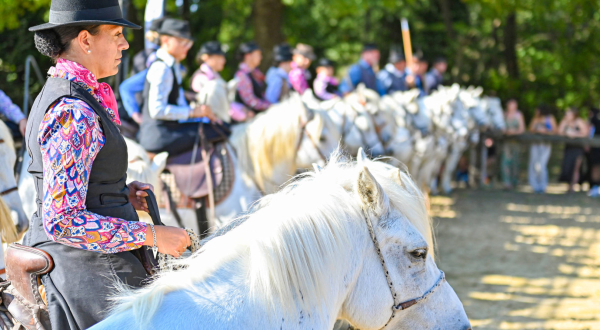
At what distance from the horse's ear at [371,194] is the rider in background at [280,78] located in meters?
5.79

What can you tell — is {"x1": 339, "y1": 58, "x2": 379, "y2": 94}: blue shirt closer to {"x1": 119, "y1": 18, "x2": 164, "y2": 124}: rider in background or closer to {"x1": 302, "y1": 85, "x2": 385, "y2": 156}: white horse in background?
{"x1": 302, "y1": 85, "x2": 385, "y2": 156}: white horse in background

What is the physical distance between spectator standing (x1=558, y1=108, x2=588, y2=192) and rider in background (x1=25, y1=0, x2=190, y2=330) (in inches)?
555

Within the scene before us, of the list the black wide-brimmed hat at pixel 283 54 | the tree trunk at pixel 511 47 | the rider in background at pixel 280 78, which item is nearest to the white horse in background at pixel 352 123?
the rider in background at pixel 280 78

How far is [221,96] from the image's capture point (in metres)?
5.18

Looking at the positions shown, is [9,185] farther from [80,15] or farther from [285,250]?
[285,250]

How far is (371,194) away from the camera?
5.79 ft

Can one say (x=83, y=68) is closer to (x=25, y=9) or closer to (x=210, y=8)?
(x=25, y=9)

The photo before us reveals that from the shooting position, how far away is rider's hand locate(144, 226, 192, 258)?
1665 mm

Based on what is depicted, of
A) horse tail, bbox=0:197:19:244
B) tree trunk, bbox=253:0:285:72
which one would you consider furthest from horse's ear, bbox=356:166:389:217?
tree trunk, bbox=253:0:285:72

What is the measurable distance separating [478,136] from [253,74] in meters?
8.25

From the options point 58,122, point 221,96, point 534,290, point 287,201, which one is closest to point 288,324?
point 287,201

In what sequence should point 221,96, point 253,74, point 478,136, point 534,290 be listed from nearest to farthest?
point 221,96 < point 534,290 < point 253,74 < point 478,136

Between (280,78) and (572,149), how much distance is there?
9439mm

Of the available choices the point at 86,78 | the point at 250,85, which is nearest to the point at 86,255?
the point at 86,78
